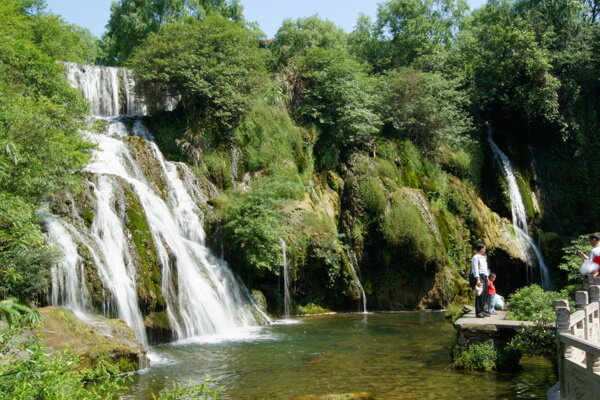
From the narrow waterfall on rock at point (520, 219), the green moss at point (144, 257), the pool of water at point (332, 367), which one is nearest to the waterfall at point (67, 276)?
the green moss at point (144, 257)

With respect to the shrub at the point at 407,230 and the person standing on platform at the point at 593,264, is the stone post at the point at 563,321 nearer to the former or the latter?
the person standing on platform at the point at 593,264

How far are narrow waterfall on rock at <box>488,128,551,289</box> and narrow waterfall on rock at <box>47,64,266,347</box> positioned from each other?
13126mm

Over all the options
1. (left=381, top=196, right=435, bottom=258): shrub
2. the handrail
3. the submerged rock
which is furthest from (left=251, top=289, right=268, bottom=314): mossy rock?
the handrail

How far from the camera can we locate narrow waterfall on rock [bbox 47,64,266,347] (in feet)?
45.4

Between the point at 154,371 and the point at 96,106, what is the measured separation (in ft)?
58.2

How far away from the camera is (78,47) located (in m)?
27.3

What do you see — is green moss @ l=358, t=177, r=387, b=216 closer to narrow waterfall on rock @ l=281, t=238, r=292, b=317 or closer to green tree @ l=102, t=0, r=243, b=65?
narrow waterfall on rock @ l=281, t=238, r=292, b=317

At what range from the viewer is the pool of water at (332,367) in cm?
952

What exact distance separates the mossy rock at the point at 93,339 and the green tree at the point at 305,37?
23990mm

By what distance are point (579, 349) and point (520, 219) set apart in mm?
20703

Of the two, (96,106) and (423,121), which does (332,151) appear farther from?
(96,106)

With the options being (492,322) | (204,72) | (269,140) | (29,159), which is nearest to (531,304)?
(492,322)

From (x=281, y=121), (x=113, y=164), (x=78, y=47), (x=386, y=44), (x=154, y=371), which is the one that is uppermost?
(x=386, y=44)

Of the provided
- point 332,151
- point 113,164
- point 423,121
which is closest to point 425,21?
point 423,121
